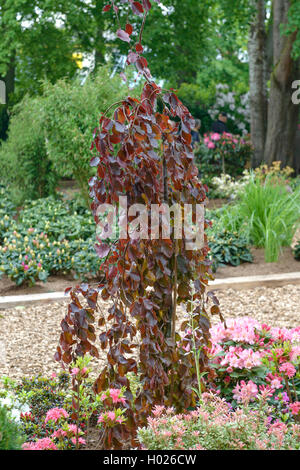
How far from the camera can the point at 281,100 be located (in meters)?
10.2

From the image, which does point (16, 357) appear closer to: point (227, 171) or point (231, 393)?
point (231, 393)

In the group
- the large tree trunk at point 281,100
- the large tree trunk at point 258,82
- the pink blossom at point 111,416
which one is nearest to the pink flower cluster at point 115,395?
the pink blossom at point 111,416

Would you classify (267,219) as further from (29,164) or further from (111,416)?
(111,416)

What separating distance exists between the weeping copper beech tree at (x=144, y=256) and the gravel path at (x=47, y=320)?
1.28m

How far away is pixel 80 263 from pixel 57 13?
28.8 ft

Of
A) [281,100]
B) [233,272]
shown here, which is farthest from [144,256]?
[281,100]

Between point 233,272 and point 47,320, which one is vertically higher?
point 233,272

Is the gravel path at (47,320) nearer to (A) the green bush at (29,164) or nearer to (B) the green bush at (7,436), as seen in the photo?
(B) the green bush at (7,436)

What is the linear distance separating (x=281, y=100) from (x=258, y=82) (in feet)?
3.30

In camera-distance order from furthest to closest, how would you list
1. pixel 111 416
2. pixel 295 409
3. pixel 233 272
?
pixel 233 272
pixel 295 409
pixel 111 416

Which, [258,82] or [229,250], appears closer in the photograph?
[229,250]

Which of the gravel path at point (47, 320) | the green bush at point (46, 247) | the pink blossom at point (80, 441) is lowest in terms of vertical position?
the gravel path at point (47, 320)

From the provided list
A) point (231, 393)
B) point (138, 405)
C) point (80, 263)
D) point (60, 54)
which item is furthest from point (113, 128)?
point (60, 54)

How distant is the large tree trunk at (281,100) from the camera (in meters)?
9.84
